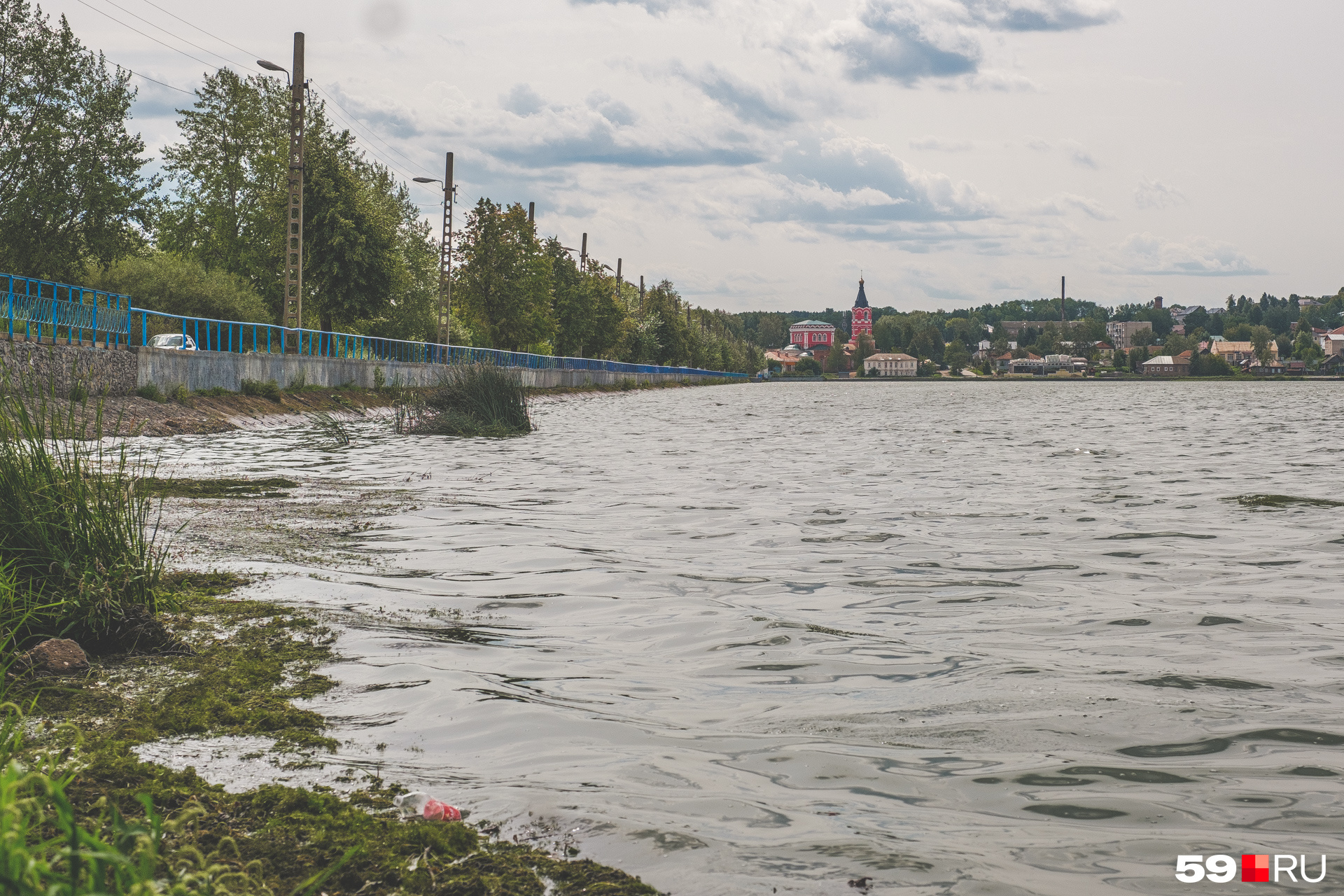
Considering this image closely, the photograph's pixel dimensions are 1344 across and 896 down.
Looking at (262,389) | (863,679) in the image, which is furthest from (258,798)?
(262,389)

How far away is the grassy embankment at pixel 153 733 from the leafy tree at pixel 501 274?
53.5m

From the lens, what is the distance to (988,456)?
16.9 metres

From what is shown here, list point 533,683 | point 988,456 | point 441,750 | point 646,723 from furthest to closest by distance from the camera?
point 988,456 → point 533,683 → point 646,723 → point 441,750

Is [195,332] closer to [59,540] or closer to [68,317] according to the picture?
[68,317]

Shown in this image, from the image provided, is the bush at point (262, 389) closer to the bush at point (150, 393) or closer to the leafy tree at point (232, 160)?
the bush at point (150, 393)

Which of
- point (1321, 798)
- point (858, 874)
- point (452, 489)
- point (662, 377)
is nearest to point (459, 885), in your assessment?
point (858, 874)

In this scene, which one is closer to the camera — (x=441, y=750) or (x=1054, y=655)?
(x=441, y=750)

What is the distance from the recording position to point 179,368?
23188mm

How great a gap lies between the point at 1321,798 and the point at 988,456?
14.1 metres

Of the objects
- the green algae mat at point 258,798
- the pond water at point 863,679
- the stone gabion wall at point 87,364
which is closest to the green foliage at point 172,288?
the stone gabion wall at point 87,364

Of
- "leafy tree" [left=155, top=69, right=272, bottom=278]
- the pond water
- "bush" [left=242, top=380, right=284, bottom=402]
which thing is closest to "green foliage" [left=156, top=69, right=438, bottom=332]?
"leafy tree" [left=155, top=69, right=272, bottom=278]

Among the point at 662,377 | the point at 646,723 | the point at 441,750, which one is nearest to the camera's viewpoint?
the point at 441,750

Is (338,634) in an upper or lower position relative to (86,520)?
lower

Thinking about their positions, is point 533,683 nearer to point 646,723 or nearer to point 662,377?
point 646,723
